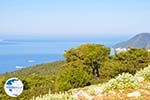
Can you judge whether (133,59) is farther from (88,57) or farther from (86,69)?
(88,57)

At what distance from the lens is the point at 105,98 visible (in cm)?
786

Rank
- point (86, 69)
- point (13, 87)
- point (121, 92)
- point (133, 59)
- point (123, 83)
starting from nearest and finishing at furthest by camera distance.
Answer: point (13, 87), point (121, 92), point (123, 83), point (133, 59), point (86, 69)

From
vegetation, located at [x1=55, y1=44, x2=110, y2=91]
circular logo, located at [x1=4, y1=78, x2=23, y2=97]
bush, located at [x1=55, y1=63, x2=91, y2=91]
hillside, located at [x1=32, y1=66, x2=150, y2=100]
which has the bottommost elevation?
vegetation, located at [x1=55, y1=44, x2=110, y2=91]

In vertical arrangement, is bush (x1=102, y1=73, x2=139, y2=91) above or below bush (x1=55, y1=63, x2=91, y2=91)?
above

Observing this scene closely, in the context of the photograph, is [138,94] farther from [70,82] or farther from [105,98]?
[70,82]

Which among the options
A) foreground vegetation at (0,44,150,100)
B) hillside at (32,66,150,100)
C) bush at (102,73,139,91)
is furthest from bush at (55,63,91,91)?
bush at (102,73,139,91)

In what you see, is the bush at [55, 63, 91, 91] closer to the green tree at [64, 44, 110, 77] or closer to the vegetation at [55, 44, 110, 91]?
the vegetation at [55, 44, 110, 91]

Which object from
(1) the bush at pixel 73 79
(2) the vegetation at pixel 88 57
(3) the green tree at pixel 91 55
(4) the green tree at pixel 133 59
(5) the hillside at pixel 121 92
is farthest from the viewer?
(3) the green tree at pixel 91 55

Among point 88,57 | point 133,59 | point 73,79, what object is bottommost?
point 88,57

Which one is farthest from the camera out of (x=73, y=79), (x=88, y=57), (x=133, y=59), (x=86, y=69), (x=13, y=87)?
(x=88, y=57)

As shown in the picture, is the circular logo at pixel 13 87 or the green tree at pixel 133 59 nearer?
the circular logo at pixel 13 87

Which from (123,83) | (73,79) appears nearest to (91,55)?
(73,79)

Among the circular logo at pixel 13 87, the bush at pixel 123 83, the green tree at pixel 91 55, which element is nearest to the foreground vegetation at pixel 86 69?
the green tree at pixel 91 55

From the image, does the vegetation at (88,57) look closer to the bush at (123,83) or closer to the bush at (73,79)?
the bush at (73,79)
